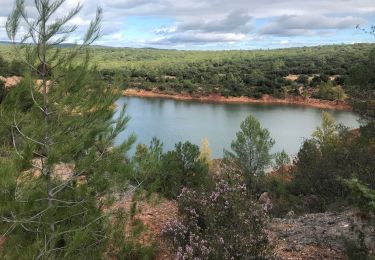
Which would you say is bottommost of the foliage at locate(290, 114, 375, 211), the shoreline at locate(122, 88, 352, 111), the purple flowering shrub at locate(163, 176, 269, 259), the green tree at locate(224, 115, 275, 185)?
the shoreline at locate(122, 88, 352, 111)

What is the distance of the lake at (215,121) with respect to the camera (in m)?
39.3

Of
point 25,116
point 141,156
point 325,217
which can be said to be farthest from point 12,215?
point 325,217

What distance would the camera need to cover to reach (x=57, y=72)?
5.61 m

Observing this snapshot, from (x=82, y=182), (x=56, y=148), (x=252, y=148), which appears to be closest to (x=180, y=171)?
(x=82, y=182)

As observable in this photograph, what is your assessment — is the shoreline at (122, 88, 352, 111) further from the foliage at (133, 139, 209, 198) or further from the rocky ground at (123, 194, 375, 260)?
the rocky ground at (123, 194, 375, 260)

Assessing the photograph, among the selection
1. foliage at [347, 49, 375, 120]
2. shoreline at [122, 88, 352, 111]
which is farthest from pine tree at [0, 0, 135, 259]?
shoreline at [122, 88, 352, 111]

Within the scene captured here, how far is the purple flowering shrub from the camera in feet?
21.1

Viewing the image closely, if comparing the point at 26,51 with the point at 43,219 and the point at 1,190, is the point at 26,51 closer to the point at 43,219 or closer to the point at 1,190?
the point at 1,190

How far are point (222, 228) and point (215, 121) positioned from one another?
4369 centimetres

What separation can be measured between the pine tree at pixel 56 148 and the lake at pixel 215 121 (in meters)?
25.4

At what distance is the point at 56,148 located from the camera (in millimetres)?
5227

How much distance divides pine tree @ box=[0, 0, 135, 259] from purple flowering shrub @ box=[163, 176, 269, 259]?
1501mm

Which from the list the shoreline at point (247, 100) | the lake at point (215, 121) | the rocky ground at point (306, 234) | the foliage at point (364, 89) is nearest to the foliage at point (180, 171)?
the rocky ground at point (306, 234)

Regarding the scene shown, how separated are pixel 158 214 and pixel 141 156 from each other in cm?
379
